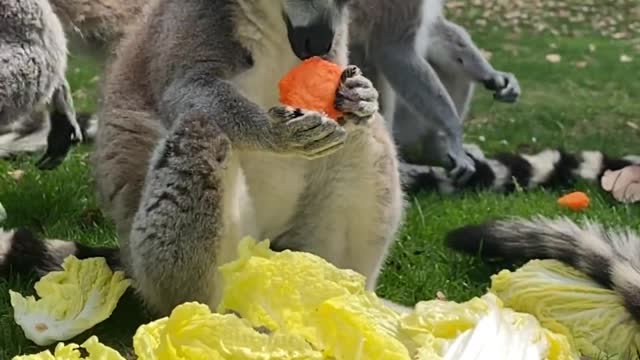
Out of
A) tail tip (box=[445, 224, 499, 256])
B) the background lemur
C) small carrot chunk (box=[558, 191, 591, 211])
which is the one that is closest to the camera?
tail tip (box=[445, 224, 499, 256])

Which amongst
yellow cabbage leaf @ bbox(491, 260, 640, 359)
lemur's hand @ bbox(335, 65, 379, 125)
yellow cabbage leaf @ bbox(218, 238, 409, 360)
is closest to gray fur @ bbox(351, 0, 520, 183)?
yellow cabbage leaf @ bbox(491, 260, 640, 359)

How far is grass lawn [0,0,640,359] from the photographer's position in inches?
147

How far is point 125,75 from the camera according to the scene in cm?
337

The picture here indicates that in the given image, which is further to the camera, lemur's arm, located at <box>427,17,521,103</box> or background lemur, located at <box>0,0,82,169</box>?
lemur's arm, located at <box>427,17,521,103</box>

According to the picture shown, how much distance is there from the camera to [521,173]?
546 centimetres

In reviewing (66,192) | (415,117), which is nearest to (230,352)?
(66,192)

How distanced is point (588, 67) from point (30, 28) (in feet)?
23.8

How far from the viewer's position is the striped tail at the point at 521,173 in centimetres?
542

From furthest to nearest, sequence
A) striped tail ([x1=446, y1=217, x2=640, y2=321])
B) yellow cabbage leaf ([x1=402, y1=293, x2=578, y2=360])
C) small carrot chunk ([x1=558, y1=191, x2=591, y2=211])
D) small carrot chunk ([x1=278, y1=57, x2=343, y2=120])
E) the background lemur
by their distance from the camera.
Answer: small carrot chunk ([x1=558, y1=191, x2=591, y2=211]) < the background lemur < striped tail ([x1=446, y1=217, x2=640, y2=321]) < small carrot chunk ([x1=278, y1=57, x2=343, y2=120]) < yellow cabbage leaf ([x1=402, y1=293, x2=578, y2=360])

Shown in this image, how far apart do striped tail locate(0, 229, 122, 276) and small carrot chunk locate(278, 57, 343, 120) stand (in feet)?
3.06

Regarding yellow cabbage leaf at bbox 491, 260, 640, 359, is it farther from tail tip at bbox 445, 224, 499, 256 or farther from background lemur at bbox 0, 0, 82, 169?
background lemur at bbox 0, 0, 82, 169

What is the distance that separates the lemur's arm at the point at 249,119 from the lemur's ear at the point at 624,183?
8.80ft

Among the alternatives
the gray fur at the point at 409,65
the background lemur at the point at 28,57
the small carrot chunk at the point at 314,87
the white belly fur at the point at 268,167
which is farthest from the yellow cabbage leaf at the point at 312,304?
the gray fur at the point at 409,65

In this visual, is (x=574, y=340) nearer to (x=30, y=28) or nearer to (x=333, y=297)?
(x=333, y=297)
